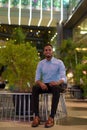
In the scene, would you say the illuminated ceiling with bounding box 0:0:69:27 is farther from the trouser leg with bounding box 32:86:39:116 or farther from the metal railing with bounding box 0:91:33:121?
the trouser leg with bounding box 32:86:39:116

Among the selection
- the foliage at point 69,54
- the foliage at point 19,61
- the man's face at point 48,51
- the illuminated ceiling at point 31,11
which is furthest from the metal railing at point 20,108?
the illuminated ceiling at point 31,11

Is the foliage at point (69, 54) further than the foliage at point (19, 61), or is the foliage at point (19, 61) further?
the foliage at point (69, 54)

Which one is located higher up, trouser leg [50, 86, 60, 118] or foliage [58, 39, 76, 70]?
foliage [58, 39, 76, 70]

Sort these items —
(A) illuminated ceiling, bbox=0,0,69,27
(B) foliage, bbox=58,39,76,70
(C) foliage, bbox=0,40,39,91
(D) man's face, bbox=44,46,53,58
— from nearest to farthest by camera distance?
(D) man's face, bbox=44,46,53,58
(C) foliage, bbox=0,40,39,91
(B) foliage, bbox=58,39,76,70
(A) illuminated ceiling, bbox=0,0,69,27

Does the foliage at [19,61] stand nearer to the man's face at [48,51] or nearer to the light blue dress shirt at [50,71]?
the light blue dress shirt at [50,71]

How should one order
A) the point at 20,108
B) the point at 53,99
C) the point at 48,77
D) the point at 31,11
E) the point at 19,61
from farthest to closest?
the point at 31,11 → the point at 19,61 → the point at 20,108 → the point at 48,77 → the point at 53,99

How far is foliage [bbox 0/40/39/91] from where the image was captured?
8.03 metres

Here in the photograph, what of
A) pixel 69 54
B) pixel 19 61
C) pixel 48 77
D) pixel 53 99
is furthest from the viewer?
pixel 69 54

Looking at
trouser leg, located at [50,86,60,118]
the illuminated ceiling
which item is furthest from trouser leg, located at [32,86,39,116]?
the illuminated ceiling

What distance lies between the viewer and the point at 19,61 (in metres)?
8.05

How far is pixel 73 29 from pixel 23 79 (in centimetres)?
2528

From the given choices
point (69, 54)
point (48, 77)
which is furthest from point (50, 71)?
point (69, 54)

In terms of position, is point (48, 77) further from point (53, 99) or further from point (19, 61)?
point (19, 61)

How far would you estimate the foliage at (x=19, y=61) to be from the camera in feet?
26.3
